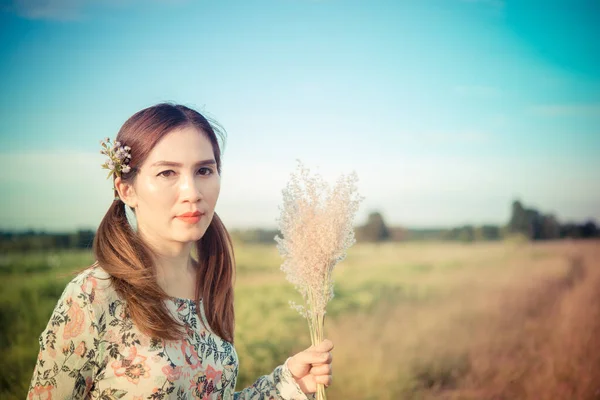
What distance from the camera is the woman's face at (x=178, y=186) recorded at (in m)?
1.84

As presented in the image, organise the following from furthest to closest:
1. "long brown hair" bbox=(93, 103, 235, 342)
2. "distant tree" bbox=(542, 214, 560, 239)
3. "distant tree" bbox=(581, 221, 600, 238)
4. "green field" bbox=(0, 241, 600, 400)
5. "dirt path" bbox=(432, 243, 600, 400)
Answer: "distant tree" bbox=(542, 214, 560, 239) → "distant tree" bbox=(581, 221, 600, 238) → "dirt path" bbox=(432, 243, 600, 400) → "green field" bbox=(0, 241, 600, 400) → "long brown hair" bbox=(93, 103, 235, 342)

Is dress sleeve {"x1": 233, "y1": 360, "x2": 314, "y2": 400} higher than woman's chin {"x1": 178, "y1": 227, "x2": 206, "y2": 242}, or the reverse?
woman's chin {"x1": 178, "y1": 227, "x2": 206, "y2": 242}

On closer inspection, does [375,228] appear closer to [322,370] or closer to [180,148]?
[322,370]

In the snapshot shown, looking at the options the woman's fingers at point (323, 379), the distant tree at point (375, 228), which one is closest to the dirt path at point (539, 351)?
the distant tree at point (375, 228)

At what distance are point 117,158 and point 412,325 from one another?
413 cm

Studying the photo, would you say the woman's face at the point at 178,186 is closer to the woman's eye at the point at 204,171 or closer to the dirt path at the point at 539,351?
the woman's eye at the point at 204,171

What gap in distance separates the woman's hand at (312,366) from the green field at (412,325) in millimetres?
2666

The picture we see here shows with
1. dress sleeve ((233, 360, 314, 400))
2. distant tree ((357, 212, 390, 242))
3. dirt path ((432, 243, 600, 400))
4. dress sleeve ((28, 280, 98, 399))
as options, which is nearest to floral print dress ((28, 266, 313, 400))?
dress sleeve ((28, 280, 98, 399))

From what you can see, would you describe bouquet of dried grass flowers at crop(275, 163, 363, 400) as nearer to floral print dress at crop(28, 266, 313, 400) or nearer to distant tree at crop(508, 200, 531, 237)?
floral print dress at crop(28, 266, 313, 400)

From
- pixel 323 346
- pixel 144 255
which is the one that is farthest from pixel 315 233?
pixel 144 255

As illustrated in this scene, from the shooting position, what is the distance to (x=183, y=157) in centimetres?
185

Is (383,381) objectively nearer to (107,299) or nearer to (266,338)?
(266,338)

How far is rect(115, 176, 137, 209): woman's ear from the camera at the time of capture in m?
1.96

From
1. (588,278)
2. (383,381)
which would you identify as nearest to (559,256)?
(588,278)
